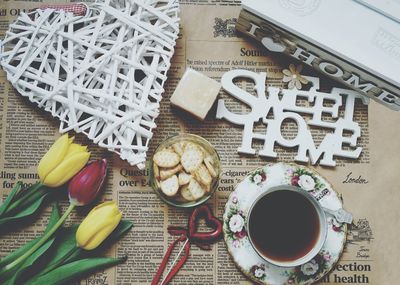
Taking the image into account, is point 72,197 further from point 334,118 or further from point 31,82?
point 334,118

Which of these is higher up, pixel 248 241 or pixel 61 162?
pixel 61 162

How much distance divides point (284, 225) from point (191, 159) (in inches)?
6.6

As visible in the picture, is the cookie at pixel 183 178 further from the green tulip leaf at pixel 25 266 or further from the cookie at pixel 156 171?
the green tulip leaf at pixel 25 266

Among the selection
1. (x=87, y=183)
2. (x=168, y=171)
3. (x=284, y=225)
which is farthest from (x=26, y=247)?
(x=284, y=225)

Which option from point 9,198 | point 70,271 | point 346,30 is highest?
point 346,30

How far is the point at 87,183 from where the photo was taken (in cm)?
82

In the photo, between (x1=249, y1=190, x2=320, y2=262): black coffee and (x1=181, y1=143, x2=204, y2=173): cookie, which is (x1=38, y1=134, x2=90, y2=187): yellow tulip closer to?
(x1=181, y1=143, x2=204, y2=173): cookie

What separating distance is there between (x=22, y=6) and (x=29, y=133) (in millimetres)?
204

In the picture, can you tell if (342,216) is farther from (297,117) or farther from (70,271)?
(70,271)

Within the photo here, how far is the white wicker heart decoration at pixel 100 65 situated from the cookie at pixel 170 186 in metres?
0.04

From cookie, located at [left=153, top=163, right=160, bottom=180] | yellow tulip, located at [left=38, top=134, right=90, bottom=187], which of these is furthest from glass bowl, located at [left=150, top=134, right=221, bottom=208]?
yellow tulip, located at [left=38, top=134, right=90, bottom=187]

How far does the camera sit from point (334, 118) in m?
0.90

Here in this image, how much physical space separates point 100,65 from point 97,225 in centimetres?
24

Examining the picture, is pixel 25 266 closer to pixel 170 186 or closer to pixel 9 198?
pixel 9 198
